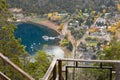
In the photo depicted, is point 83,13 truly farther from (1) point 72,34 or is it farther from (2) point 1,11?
(2) point 1,11

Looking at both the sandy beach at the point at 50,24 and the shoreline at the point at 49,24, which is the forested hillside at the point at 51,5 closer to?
the shoreline at the point at 49,24

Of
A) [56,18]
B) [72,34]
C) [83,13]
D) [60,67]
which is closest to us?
[60,67]

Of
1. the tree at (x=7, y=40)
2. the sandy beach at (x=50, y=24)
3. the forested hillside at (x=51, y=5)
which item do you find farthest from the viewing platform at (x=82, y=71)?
the forested hillside at (x=51, y=5)

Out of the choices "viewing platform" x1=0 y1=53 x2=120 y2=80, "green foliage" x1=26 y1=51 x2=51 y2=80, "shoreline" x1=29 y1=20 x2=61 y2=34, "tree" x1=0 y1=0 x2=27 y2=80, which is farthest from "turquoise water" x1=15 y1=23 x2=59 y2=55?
"viewing platform" x1=0 y1=53 x2=120 y2=80

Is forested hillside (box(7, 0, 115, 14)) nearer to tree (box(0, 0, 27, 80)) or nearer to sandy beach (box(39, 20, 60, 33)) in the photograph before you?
sandy beach (box(39, 20, 60, 33))

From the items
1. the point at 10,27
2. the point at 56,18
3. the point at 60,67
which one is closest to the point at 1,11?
the point at 10,27

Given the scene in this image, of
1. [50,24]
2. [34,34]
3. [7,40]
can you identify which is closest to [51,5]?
[50,24]
